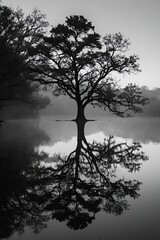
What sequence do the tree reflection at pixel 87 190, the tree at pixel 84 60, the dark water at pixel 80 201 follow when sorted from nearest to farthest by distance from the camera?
1. the dark water at pixel 80 201
2. the tree reflection at pixel 87 190
3. the tree at pixel 84 60

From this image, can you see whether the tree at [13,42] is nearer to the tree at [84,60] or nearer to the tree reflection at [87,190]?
the tree at [84,60]

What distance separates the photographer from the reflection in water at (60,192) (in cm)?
272

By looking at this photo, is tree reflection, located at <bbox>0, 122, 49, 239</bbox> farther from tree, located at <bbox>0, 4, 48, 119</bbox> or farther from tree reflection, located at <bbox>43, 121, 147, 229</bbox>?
tree, located at <bbox>0, 4, 48, 119</bbox>

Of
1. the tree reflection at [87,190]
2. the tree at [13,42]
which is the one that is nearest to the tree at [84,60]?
the tree at [13,42]

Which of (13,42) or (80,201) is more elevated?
(13,42)

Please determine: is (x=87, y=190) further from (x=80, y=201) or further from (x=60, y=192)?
(x=80, y=201)

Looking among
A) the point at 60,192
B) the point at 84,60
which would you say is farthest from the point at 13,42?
the point at 60,192

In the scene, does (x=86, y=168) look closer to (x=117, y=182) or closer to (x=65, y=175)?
(x=65, y=175)

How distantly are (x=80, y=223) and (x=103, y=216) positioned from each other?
11.8 inches

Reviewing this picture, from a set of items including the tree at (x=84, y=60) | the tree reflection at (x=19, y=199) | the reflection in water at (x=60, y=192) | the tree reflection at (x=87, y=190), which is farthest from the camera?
the tree at (x=84, y=60)

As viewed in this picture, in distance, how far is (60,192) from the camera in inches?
141

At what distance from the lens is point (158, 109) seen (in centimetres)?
6181

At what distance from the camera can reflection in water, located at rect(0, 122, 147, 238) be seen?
8.91 feet

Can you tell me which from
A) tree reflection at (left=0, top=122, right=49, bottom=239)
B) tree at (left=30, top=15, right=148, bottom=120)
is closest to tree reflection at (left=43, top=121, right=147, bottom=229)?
tree reflection at (left=0, top=122, right=49, bottom=239)
